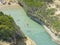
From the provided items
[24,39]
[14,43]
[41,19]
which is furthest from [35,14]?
[14,43]

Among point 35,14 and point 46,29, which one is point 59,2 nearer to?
point 35,14

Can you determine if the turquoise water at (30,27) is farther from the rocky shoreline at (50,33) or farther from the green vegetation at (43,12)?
the green vegetation at (43,12)

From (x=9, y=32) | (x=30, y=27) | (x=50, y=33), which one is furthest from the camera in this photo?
(x=30, y=27)

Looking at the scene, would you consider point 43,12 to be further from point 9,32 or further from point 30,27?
point 9,32

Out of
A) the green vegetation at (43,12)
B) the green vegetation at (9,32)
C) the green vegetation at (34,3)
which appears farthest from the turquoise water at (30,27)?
the green vegetation at (9,32)

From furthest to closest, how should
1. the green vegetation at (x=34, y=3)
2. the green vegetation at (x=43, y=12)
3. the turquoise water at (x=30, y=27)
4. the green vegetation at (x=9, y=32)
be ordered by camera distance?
1. the green vegetation at (x=34, y=3)
2. the green vegetation at (x=43, y=12)
3. the turquoise water at (x=30, y=27)
4. the green vegetation at (x=9, y=32)

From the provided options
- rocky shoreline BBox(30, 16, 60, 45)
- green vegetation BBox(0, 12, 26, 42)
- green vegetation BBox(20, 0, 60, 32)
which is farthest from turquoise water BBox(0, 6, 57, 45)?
green vegetation BBox(0, 12, 26, 42)

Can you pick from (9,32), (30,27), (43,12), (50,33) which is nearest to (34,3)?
(43,12)

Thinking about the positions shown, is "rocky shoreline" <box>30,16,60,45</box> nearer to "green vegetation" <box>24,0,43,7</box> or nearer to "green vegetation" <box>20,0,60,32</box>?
"green vegetation" <box>20,0,60,32</box>
